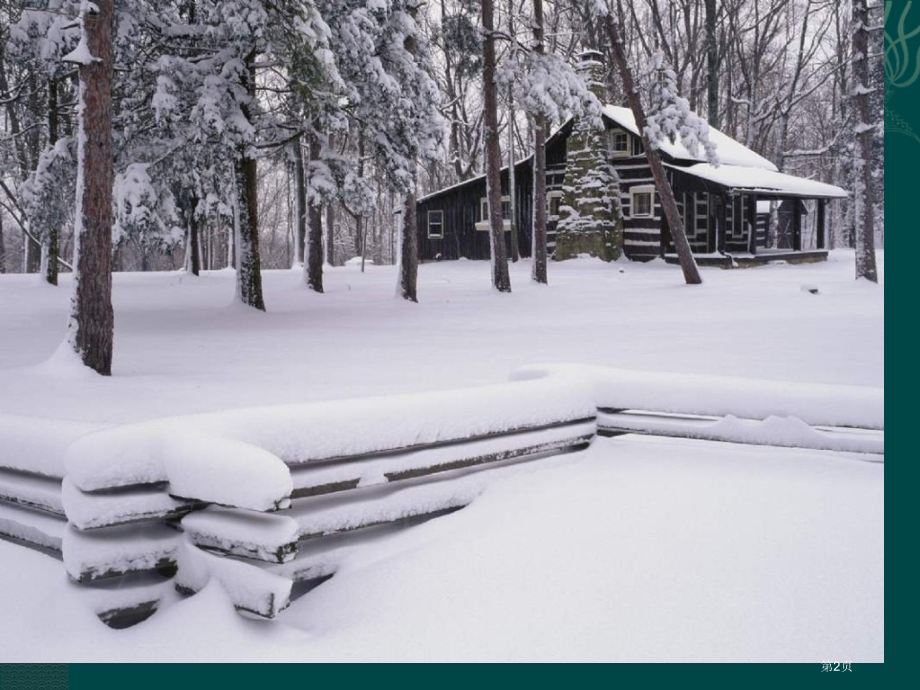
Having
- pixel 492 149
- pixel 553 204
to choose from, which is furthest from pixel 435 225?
pixel 492 149

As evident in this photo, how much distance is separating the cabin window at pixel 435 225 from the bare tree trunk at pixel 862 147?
72.6 ft

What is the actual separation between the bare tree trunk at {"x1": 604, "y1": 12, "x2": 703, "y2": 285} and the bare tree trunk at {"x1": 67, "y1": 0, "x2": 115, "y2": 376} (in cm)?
1519

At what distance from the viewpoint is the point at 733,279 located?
27.8 meters

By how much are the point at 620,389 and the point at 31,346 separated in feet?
33.3

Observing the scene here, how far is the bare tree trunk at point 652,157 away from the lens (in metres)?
22.8

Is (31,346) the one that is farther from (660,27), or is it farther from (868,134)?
(660,27)

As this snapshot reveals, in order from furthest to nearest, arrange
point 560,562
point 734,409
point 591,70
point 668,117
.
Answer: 1. point 591,70
2. point 668,117
3. point 734,409
4. point 560,562

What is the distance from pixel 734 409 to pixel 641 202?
102ft

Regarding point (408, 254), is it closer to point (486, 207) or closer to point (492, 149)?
point (492, 149)

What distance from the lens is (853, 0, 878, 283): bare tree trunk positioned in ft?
70.9

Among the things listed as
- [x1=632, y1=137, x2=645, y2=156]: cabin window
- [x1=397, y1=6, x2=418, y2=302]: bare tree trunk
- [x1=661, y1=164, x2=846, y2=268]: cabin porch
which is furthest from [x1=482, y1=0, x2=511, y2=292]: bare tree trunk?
[x1=632, y1=137, x2=645, y2=156]: cabin window

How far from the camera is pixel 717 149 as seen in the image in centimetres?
3756

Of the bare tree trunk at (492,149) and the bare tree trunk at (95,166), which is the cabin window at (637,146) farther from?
the bare tree trunk at (95,166)

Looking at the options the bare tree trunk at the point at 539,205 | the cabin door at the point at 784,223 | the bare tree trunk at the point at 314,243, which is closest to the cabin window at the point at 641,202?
the bare tree trunk at the point at 539,205
